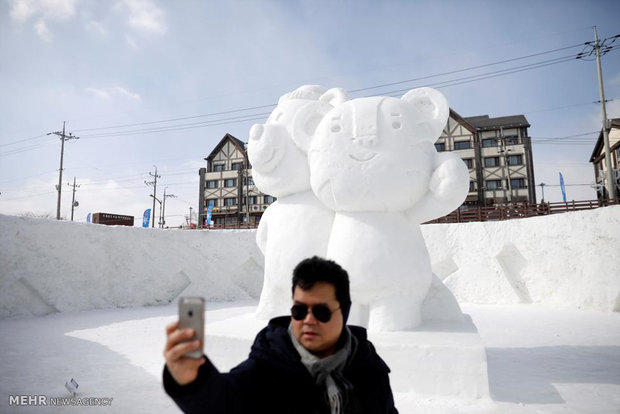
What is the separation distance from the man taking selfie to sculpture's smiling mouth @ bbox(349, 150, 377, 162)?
2713mm

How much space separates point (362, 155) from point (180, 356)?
10.5 ft

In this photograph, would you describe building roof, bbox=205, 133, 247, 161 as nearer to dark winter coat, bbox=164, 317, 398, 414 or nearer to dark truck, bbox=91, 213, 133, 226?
dark truck, bbox=91, 213, 133, 226

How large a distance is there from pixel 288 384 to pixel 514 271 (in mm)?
10660

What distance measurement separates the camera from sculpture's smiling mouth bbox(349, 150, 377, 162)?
3.82m

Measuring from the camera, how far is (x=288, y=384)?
1131 mm

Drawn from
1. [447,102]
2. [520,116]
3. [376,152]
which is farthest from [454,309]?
[520,116]

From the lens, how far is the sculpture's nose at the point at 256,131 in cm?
459

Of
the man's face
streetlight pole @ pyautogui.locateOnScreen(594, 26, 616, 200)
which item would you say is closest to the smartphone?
the man's face

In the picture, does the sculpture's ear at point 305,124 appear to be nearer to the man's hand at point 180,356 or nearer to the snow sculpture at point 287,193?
the snow sculpture at point 287,193

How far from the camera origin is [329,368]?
1152mm

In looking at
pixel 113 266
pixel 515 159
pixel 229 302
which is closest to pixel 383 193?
pixel 229 302

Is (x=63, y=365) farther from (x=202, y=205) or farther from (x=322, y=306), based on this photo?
(x=202, y=205)

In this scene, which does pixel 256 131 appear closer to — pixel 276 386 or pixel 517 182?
pixel 276 386

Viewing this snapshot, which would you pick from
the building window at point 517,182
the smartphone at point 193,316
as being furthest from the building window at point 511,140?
the smartphone at point 193,316
